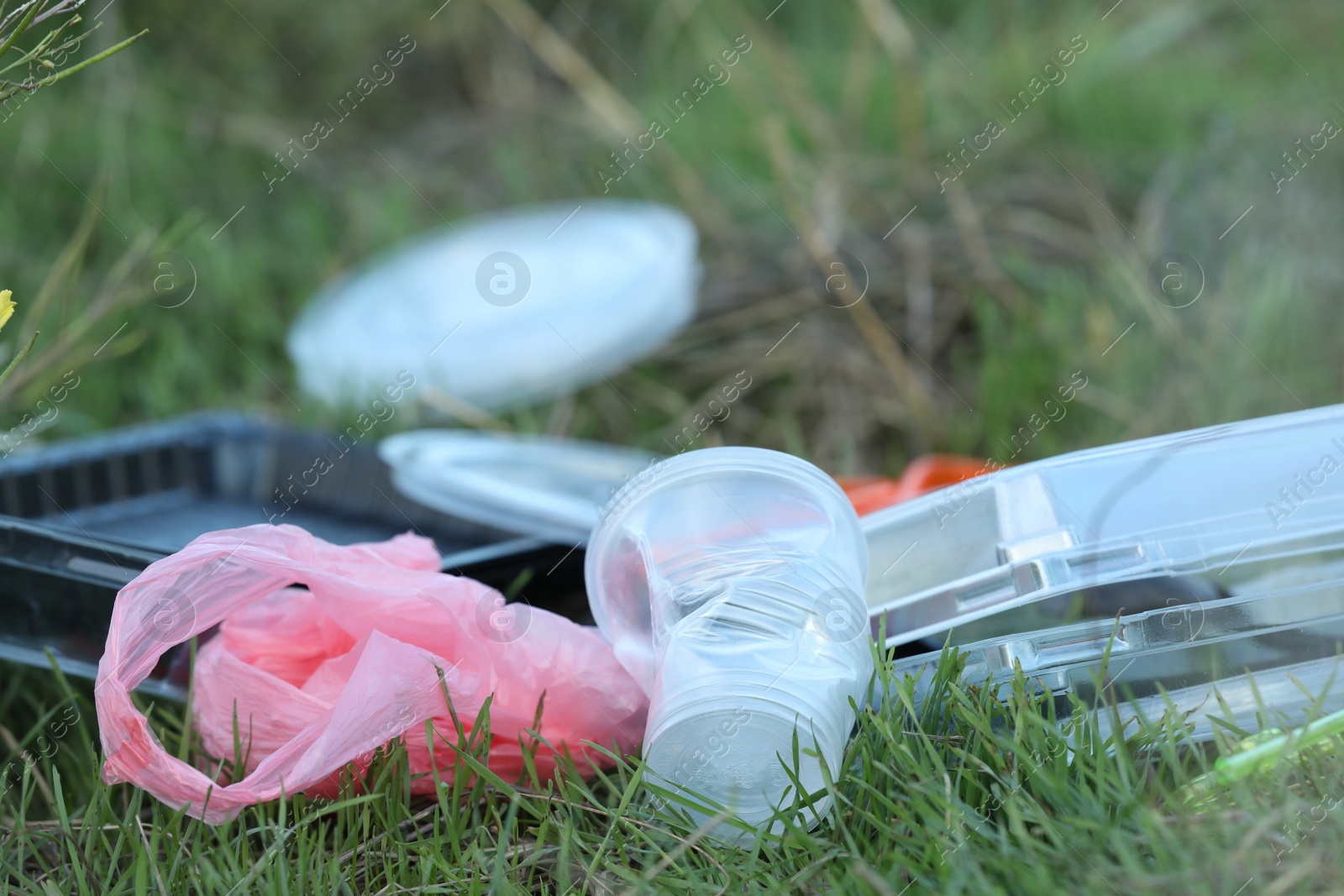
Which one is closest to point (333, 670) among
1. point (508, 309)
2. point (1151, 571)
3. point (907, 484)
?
Result: point (1151, 571)

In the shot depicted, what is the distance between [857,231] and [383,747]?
7.50 ft

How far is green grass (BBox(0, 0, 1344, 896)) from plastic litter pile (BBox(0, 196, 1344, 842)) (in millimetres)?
67

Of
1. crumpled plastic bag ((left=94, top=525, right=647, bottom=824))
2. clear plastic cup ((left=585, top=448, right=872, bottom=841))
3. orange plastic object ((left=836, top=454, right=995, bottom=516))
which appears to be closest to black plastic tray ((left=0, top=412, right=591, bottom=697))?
crumpled plastic bag ((left=94, top=525, right=647, bottom=824))

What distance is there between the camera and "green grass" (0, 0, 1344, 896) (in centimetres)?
99

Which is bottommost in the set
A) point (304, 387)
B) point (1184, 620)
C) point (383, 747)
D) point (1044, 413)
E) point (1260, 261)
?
point (383, 747)

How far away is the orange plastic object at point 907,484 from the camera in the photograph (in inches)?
70.8

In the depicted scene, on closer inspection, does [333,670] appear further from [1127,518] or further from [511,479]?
[1127,518]

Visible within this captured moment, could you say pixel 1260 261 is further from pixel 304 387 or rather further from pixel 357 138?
pixel 357 138

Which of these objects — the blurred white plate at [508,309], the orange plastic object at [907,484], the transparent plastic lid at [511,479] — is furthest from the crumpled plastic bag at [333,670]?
the blurred white plate at [508,309]

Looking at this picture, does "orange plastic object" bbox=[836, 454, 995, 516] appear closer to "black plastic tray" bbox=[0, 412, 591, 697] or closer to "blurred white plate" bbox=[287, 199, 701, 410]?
"black plastic tray" bbox=[0, 412, 591, 697]

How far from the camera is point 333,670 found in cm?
119

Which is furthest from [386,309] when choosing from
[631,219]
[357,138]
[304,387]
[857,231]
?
[357,138]

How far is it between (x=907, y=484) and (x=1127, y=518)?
2.08 feet

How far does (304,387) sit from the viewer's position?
253 cm
